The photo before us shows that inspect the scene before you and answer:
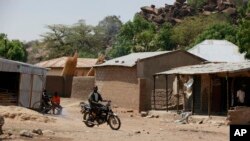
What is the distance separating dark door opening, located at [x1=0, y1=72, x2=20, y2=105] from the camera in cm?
2323

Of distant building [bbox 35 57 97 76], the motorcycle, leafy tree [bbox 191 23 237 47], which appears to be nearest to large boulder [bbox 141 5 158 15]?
leafy tree [bbox 191 23 237 47]

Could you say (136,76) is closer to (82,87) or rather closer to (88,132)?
(82,87)

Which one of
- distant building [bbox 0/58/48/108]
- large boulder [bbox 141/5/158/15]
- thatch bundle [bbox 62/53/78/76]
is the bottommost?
A: distant building [bbox 0/58/48/108]

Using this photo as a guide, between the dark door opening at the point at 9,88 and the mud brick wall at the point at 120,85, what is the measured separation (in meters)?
8.99

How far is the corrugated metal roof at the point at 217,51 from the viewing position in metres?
44.4

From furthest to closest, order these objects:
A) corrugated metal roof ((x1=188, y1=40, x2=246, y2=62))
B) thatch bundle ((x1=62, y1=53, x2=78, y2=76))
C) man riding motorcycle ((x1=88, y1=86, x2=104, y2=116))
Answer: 1. corrugated metal roof ((x1=188, y1=40, x2=246, y2=62))
2. thatch bundle ((x1=62, y1=53, x2=78, y2=76))
3. man riding motorcycle ((x1=88, y1=86, x2=104, y2=116))

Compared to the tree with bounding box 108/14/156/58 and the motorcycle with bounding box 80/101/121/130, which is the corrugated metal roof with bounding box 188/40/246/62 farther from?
the motorcycle with bounding box 80/101/121/130

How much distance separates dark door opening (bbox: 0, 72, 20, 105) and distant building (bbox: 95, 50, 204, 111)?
874 centimetres

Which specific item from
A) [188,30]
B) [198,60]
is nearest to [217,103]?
[198,60]

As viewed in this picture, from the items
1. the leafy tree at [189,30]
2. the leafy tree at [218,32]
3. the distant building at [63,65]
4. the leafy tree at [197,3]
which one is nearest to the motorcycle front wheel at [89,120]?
the distant building at [63,65]

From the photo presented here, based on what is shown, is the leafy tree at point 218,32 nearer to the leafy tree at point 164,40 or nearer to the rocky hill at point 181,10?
the leafy tree at point 164,40

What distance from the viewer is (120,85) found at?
1315 inches

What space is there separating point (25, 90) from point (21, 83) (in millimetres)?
584

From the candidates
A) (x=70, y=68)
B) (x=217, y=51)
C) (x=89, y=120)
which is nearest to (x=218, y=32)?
(x=217, y=51)
